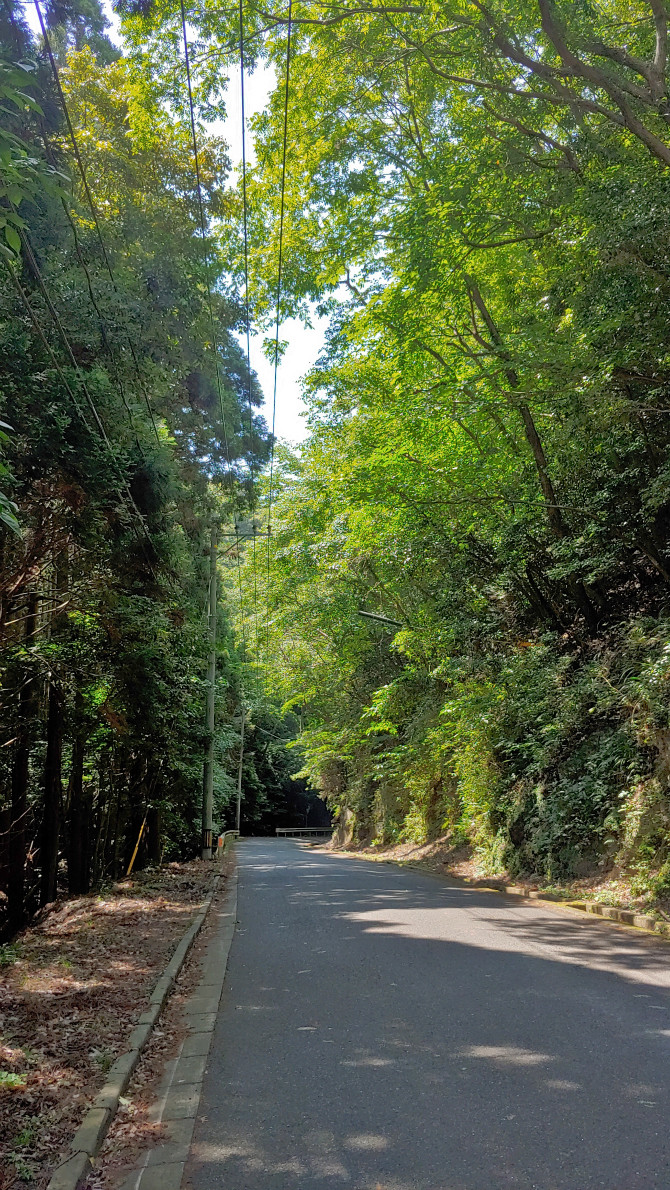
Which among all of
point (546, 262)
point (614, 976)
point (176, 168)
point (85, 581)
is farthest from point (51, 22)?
point (614, 976)

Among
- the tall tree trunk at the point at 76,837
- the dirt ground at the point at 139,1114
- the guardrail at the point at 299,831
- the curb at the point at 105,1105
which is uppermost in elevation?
the tall tree trunk at the point at 76,837

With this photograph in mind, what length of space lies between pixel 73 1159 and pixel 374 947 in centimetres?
503

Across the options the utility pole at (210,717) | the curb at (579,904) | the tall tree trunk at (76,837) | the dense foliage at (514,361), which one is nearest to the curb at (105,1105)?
the curb at (579,904)

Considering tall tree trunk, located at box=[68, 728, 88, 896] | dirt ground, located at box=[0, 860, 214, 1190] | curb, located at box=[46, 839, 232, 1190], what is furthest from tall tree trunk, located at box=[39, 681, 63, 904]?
curb, located at box=[46, 839, 232, 1190]

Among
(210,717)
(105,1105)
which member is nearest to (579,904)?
(105,1105)

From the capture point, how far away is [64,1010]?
17.8ft

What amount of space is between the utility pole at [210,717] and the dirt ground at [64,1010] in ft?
Result: 23.9

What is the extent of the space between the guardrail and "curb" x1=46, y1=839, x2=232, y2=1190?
174ft

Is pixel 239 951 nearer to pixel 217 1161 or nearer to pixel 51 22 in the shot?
pixel 217 1161

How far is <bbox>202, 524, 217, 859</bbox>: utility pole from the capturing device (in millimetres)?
18250

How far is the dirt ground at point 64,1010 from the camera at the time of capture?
347 centimetres

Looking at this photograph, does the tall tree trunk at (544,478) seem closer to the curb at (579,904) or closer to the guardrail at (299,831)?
the curb at (579,904)

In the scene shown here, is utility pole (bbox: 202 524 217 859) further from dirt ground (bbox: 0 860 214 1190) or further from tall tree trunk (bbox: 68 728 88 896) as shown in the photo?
dirt ground (bbox: 0 860 214 1190)

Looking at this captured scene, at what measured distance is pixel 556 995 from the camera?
5.64m
